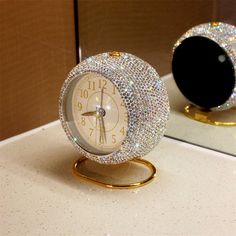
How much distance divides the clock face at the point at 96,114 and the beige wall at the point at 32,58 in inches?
7.8

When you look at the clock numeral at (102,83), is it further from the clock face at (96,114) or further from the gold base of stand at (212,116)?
the gold base of stand at (212,116)

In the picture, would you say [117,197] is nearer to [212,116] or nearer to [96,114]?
[96,114]

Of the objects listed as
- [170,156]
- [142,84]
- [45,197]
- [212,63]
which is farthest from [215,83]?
[45,197]

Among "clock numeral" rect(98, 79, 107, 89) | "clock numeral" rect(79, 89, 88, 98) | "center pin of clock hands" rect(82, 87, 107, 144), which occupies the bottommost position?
"center pin of clock hands" rect(82, 87, 107, 144)

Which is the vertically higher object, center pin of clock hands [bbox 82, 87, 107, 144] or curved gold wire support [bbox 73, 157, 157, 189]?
center pin of clock hands [bbox 82, 87, 107, 144]

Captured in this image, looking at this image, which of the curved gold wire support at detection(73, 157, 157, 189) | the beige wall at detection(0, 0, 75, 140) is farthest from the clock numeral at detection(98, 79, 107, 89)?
the beige wall at detection(0, 0, 75, 140)

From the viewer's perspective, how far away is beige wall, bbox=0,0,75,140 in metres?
0.85

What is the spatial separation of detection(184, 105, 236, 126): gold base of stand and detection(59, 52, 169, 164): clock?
0.27 m

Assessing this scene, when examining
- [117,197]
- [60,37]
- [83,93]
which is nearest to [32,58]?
[60,37]

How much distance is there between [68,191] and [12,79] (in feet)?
0.88

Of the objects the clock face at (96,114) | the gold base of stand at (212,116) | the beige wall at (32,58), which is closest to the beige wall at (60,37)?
the beige wall at (32,58)

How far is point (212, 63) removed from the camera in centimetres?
92

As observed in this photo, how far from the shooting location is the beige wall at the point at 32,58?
2.79 ft

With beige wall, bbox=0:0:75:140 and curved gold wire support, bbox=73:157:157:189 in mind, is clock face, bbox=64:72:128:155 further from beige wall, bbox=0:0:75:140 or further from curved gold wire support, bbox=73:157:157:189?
beige wall, bbox=0:0:75:140
